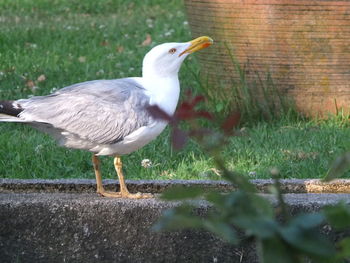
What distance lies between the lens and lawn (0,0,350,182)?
15.6ft

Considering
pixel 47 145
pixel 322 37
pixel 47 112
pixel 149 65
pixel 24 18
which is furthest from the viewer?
pixel 24 18

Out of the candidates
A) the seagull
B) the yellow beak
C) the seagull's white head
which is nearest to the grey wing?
the seagull

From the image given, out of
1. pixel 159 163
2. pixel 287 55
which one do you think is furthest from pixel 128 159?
pixel 287 55

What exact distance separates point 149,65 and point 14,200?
1.03 metres

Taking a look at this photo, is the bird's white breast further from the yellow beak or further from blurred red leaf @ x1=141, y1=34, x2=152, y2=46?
blurred red leaf @ x1=141, y1=34, x2=152, y2=46

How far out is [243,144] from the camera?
5.21 metres

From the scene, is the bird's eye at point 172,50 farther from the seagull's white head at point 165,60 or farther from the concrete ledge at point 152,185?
the concrete ledge at point 152,185

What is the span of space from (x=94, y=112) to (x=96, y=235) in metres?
0.66

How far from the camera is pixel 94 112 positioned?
3.58 meters

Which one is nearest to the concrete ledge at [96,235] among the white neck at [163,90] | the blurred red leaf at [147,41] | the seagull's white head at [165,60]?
the white neck at [163,90]

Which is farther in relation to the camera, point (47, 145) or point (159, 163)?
point (47, 145)

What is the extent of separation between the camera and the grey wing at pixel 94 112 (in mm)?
3537

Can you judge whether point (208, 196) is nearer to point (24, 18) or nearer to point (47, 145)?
point (47, 145)

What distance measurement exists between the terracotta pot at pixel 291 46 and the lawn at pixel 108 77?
0.75 ft
